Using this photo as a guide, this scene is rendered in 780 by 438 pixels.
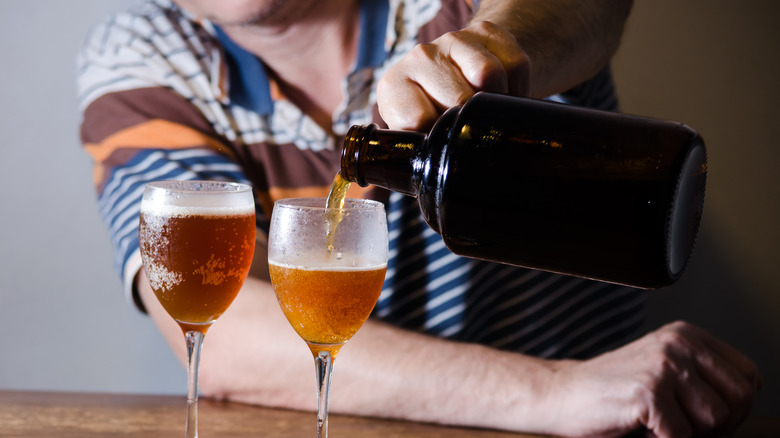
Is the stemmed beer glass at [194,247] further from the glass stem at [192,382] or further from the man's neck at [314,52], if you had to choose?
the man's neck at [314,52]

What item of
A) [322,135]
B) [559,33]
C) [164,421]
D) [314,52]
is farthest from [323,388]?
[314,52]

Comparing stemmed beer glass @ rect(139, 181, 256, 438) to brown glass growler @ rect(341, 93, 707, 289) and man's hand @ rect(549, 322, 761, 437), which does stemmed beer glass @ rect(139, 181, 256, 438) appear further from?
man's hand @ rect(549, 322, 761, 437)

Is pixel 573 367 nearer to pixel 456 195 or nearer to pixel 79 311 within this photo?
pixel 456 195

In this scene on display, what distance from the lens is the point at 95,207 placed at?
215 cm

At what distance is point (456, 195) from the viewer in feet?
2.22

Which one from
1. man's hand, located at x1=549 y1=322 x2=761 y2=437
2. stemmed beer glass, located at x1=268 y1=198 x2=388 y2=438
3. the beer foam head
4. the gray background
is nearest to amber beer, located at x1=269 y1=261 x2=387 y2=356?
stemmed beer glass, located at x1=268 y1=198 x2=388 y2=438

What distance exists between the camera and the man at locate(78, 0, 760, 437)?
1051 millimetres

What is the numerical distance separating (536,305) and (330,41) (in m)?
0.80

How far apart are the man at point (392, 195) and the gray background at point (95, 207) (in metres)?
0.50

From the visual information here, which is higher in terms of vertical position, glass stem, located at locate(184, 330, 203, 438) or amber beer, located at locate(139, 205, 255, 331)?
amber beer, located at locate(139, 205, 255, 331)

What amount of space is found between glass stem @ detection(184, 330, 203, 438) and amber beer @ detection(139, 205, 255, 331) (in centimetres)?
4

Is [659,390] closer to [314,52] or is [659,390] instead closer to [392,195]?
[392,195]

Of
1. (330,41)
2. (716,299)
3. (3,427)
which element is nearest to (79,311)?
(330,41)

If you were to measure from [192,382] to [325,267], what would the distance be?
0.23 m
